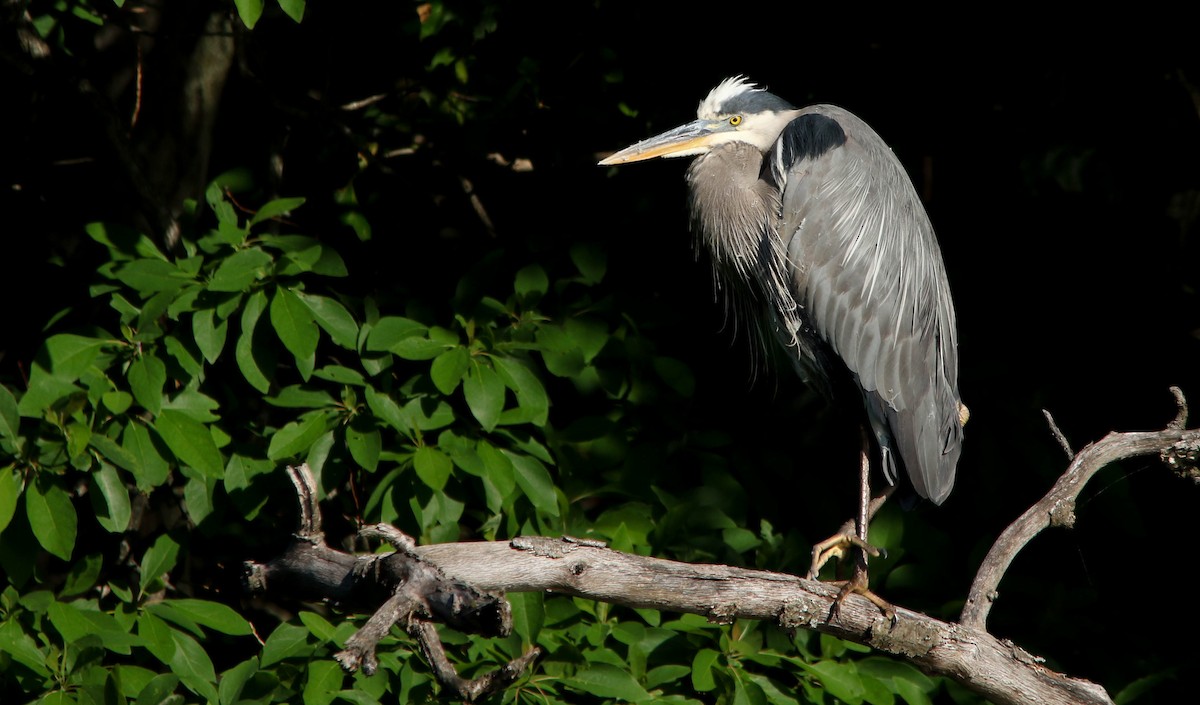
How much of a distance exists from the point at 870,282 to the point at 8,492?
209 cm

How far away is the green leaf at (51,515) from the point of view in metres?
2.31

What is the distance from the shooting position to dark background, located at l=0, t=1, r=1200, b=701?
10.1 ft

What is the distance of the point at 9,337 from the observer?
3203 millimetres

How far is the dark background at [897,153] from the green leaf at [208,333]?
70 centimetres

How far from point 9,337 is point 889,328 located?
2.48 m

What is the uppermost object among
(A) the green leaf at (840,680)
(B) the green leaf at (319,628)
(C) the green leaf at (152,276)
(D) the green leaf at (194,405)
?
(C) the green leaf at (152,276)

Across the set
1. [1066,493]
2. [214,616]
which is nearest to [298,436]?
[214,616]

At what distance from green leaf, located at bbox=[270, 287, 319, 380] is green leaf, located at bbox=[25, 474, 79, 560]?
556mm

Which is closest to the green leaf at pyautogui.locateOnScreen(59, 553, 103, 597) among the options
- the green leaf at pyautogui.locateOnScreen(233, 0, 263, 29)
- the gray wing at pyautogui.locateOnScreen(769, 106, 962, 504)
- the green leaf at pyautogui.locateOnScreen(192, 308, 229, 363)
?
the green leaf at pyautogui.locateOnScreen(192, 308, 229, 363)

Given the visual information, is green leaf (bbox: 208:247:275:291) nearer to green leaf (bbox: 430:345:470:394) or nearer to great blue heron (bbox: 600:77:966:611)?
green leaf (bbox: 430:345:470:394)

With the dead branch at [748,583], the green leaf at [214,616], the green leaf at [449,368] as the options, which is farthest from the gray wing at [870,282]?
the green leaf at [214,616]

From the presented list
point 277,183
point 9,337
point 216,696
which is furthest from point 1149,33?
point 9,337

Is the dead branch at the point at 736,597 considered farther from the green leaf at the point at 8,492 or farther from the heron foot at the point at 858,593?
the green leaf at the point at 8,492

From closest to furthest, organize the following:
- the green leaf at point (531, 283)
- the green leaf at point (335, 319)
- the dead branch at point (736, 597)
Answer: the dead branch at point (736, 597)
the green leaf at point (335, 319)
the green leaf at point (531, 283)
